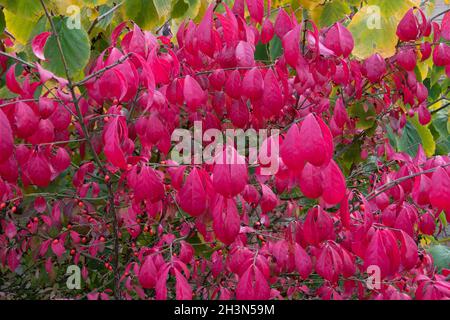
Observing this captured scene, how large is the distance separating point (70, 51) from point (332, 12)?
958 millimetres

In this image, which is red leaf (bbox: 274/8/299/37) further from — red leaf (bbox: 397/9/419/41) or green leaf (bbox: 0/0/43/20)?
green leaf (bbox: 0/0/43/20)

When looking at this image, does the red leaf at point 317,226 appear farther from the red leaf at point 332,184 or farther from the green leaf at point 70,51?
the green leaf at point 70,51

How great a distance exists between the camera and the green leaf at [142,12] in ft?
3.99

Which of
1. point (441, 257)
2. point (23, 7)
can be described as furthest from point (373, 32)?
point (441, 257)

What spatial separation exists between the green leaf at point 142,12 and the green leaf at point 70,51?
14cm

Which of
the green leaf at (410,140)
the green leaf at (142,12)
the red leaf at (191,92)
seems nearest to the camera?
the red leaf at (191,92)

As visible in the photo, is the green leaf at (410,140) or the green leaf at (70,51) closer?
the green leaf at (70,51)

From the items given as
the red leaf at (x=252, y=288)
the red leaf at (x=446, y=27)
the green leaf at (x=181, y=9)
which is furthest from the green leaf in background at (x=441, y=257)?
the green leaf at (x=181, y=9)

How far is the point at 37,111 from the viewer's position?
39.9 inches

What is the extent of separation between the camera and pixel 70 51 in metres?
1.13

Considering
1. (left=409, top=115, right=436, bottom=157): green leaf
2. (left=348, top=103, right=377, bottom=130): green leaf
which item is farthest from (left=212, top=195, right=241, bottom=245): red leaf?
(left=409, top=115, right=436, bottom=157): green leaf

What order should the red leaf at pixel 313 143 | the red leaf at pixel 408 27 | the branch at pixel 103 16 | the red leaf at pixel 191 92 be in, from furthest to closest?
the red leaf at pixel 408 27 → the branch at pixel 103 16 → the red leaf at pixel 191 92 → the red leaf at pixel 313 143

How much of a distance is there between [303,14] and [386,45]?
54 cm

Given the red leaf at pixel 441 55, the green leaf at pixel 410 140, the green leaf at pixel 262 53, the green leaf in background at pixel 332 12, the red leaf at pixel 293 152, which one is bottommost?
the red leaf at pixel 293 152
